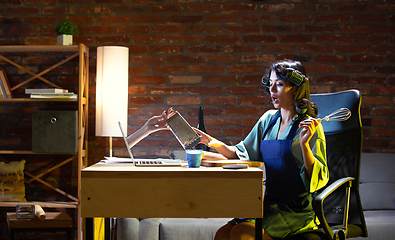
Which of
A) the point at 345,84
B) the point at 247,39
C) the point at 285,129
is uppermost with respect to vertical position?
the point at 247,39

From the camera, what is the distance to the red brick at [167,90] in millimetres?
2857

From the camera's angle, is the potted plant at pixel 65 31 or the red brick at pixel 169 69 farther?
the red brick at pixel 169 69

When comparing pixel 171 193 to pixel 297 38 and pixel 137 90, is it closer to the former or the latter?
pixel 137 90

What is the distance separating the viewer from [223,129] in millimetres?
2846

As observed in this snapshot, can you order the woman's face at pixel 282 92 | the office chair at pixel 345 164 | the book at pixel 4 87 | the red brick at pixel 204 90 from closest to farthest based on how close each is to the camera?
1. the office chair at pixel 345 164
2. the woman's face at pixel 282 92
3. the book at pixel 4 87
4. the red brick at pixel 204 90

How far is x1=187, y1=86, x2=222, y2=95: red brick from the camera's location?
285 cm

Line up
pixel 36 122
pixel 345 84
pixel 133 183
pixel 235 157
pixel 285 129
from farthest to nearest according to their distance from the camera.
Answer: pixel 345 84 → pixel 36 122 → pixel 235 157 → pixel 285 129 → pixel 133 183

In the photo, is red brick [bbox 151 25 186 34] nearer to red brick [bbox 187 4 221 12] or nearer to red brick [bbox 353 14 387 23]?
red brick [bbox 187 4 221 12]

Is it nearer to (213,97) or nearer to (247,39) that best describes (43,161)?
(213,97)

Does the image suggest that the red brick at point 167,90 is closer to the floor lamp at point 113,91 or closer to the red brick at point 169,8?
the floor lamp at point 113,91

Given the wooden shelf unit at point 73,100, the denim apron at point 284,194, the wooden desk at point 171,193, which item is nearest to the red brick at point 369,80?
the denim apron at point 284,194

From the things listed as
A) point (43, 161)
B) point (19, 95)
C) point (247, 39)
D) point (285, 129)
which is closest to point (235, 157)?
point (285, 129)

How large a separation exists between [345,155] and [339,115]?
20 centimetres

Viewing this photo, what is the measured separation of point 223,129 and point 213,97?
0.86 feet
